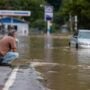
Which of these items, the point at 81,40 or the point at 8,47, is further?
the point at 81,40

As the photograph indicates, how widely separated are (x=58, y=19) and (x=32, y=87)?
13728 cm

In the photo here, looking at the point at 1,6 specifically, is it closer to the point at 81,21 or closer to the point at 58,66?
the point at 81,21

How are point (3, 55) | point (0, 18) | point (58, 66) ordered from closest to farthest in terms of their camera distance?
point (3, 55), point (58, 66), point (0, 18)

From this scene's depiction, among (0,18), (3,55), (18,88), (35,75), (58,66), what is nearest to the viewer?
(18,88)

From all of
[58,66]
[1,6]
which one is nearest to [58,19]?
[1,6]

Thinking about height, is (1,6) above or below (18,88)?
below

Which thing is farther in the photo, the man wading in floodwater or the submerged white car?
the submerged white car

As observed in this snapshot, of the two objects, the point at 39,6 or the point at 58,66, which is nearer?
the point at 58,66

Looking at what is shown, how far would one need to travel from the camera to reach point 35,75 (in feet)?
51.7

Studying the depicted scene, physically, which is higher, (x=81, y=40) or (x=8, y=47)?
(x=8, y=47)

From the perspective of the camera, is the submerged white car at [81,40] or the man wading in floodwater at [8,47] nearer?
the man wading in floodwater at [8,47]

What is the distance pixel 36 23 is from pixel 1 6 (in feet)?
33.2

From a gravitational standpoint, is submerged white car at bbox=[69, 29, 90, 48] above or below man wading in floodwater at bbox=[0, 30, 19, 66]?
below

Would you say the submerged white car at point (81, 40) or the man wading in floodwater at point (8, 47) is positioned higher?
the man wading in floodwater at point (8, 47)
